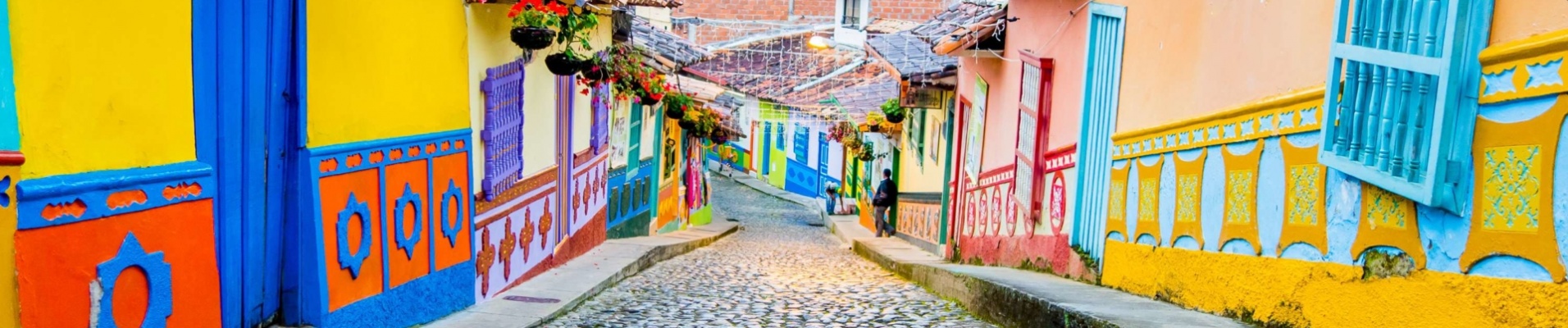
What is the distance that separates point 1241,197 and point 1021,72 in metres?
6.33

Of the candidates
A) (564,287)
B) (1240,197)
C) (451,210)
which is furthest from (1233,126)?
(564,287)

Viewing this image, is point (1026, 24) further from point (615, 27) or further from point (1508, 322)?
point (1508, 322)

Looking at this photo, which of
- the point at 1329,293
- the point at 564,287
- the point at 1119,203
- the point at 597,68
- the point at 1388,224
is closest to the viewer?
the point at 1388,224

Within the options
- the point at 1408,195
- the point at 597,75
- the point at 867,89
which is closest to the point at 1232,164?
the point at 1408,195

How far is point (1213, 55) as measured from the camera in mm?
6902

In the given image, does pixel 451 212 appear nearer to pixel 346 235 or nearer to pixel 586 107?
pixel 346 235

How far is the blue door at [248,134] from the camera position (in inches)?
193

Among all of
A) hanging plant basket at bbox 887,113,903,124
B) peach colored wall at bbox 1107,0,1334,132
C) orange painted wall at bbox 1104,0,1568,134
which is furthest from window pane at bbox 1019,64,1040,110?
hanging plant basket at bbox 887,113,903,124

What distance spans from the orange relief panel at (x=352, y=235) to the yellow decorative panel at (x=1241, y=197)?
4245 mm

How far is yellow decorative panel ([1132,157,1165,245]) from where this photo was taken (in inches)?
295

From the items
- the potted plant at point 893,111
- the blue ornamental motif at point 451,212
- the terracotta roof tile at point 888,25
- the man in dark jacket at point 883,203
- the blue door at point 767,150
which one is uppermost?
the terracotta roof tile at point 888,25

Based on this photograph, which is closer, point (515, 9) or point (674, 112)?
point (515, 9)

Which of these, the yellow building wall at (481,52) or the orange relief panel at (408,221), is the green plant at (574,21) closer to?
the yellow building wall at (481,52)

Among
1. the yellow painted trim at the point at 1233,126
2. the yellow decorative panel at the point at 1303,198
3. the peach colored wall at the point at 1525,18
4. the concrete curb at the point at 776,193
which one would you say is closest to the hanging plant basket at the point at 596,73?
the yellow painted trim at the point at 1233,126
